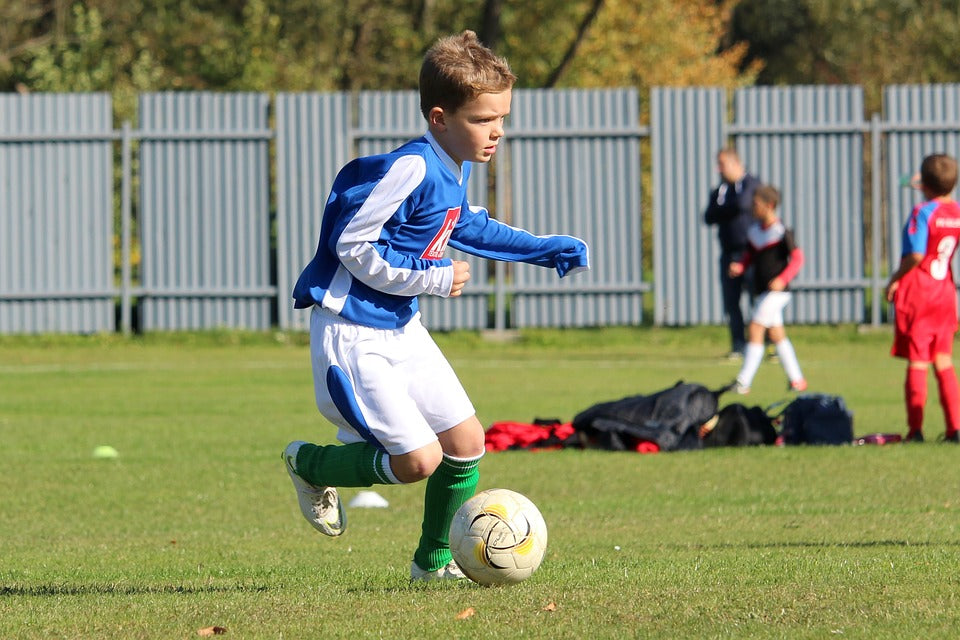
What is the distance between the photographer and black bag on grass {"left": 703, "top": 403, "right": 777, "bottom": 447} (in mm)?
10984

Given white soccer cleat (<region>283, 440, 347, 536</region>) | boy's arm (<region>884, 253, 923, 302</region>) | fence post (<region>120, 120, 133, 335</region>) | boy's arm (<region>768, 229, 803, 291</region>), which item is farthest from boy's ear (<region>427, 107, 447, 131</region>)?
fence post (<region>120, 120, 133, 335</region>)

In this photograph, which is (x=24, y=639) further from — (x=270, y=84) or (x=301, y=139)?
(x=270, y=84)

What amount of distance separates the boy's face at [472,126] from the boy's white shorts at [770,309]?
9311mm

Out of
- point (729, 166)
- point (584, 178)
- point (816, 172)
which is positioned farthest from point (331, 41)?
point (729, 166)

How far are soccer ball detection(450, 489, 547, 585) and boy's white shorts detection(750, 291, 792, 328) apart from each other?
926 cm

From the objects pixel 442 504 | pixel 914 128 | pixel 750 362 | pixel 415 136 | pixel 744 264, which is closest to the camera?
pixel 442 504

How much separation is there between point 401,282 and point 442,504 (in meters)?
0.89

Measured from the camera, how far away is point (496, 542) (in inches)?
206

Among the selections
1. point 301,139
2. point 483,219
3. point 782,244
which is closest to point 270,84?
point 301,139

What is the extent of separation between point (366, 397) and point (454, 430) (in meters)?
0.38

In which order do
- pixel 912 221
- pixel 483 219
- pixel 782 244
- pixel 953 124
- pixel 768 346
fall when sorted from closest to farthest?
pixel 483 219 → pixel 912 221 → pixel 782 244 → pixel 768 346 → pixel 953 124

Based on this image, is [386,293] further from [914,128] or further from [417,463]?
[914,128]

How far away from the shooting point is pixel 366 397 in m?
5.22

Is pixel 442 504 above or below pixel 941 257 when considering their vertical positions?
below
